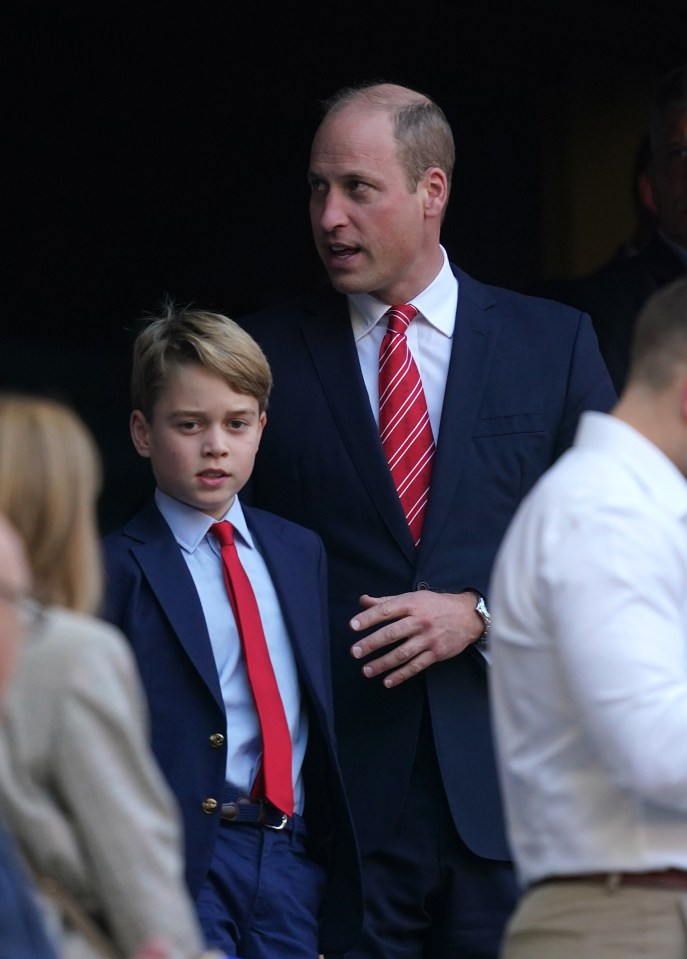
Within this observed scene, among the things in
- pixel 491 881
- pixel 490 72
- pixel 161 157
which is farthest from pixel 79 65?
pixel 491 881

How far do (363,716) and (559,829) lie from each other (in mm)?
1055

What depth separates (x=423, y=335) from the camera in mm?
3262

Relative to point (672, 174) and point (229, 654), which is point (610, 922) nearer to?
point (229, 654)

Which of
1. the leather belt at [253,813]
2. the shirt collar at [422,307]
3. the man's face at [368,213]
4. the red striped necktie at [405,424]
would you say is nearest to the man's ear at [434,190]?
the man's face at [368,213]

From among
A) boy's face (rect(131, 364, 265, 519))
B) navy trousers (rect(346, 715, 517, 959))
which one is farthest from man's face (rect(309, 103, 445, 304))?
navy trousers (rect(346, 715, 517, 959))

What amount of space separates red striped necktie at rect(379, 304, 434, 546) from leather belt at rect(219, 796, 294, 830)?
1.97ft

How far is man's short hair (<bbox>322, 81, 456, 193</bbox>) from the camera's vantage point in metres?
3.30

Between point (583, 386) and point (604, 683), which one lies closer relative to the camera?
point (604, 683)

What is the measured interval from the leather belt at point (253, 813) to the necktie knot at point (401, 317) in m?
0.96

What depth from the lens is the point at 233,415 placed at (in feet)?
9.50

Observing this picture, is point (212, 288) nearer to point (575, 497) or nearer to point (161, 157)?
point (161, 157)

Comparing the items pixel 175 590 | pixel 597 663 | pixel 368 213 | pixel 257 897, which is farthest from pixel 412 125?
pixel 597 663

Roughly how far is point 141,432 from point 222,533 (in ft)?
0.78

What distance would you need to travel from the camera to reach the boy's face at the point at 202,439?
2857 mm
